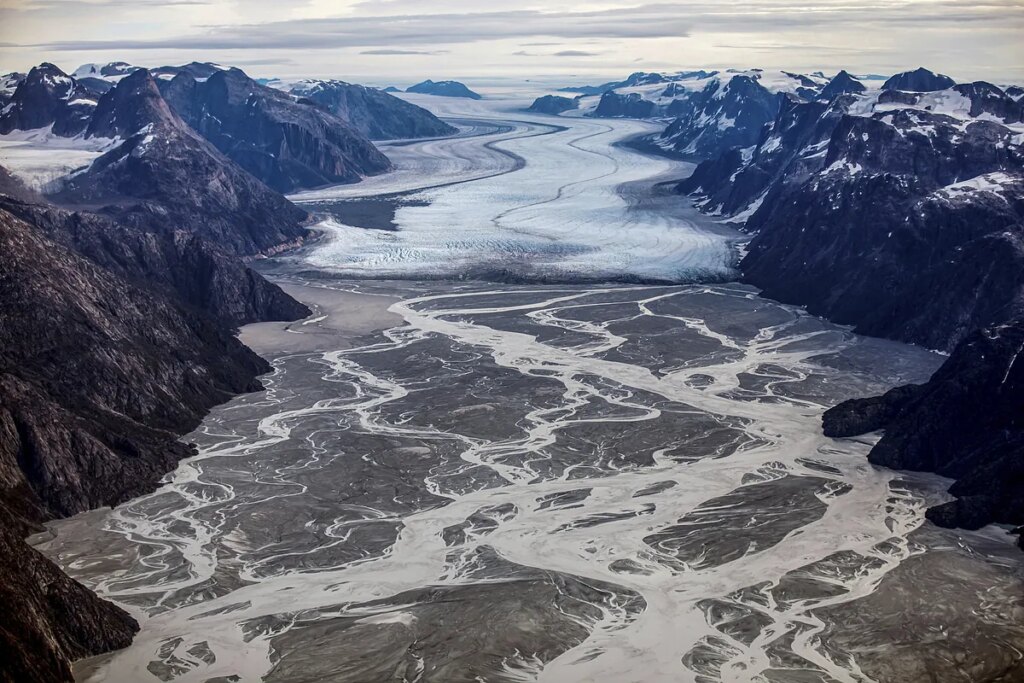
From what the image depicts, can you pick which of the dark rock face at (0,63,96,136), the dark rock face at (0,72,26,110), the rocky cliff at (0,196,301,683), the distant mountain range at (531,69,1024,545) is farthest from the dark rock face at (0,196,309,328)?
the dark rock face at (0,72,26,110)

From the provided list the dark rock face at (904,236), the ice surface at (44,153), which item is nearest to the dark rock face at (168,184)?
the ice surface at (44,153)

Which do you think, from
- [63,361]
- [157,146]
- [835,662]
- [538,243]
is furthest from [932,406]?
[157,146]

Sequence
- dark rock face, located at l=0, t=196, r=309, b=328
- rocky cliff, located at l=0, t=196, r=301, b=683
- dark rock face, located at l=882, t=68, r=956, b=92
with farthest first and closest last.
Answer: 1. dark rock face, located at l=882, t=68, r=956, b=92
2. dark rock face, located at l=0, t=196, r=309, b=328
3. rocky cliff, located at l=0, t=196, r=301, b=683

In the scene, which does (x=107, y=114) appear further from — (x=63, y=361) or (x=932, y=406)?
(x=932, y=406)

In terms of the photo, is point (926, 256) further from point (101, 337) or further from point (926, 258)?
point (101, 337)

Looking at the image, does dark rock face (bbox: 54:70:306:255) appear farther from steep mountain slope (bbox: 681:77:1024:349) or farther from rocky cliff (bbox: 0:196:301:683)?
steep mountain slope (bbox: 681:77:1024:349)

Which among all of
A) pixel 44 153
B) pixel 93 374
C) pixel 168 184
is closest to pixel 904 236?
pixel 93 374
